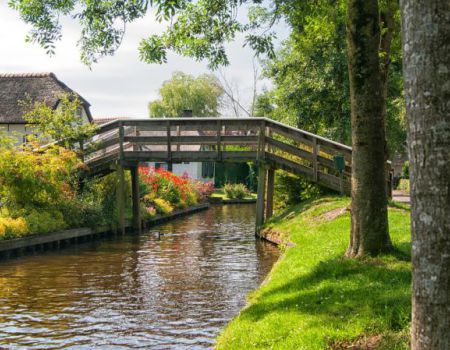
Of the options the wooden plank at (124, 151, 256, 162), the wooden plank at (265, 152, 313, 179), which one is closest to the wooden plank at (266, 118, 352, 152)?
the wooden plank at (265, 152, 313, 179)

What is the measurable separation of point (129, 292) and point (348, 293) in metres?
5.61

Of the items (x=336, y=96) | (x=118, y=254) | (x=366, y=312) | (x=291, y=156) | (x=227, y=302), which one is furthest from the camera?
(x=336, y=96)

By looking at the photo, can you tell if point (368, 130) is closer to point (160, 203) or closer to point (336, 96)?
point (336, 96)

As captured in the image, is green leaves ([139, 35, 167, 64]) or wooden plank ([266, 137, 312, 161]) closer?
green leaves ([139, 35, 167, 64])

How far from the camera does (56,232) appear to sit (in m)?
18.5

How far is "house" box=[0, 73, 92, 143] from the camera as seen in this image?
38719mm

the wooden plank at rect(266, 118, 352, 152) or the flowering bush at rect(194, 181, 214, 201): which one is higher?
the wooden plank at rect(266, 118, 352, 152)

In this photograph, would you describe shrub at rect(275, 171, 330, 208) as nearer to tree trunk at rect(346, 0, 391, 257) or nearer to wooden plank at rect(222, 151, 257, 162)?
wooden plank at rect(222, 151, 257, 162)

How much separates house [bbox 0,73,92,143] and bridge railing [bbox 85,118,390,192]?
1785 centimetres

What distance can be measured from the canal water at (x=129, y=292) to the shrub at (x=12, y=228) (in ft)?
2.70

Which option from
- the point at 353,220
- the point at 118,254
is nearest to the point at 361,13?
the point at 353,220

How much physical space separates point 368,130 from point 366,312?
136 inches

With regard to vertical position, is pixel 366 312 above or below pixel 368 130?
below

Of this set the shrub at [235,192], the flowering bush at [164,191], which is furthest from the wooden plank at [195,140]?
the shrub at [235,192]
